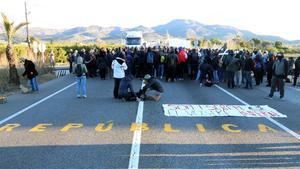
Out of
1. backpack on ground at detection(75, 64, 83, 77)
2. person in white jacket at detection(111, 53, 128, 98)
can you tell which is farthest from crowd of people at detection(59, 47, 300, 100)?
backpack on ground at detection(75, 64, 83, 77)

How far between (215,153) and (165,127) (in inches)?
109

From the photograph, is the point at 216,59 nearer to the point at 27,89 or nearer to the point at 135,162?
the point at 27,89

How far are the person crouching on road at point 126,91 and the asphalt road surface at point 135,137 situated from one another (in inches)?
21.2

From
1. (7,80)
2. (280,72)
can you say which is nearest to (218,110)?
(280,72)

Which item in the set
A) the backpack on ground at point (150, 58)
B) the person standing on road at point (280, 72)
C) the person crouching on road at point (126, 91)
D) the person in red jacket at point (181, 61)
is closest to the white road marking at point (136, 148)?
the person crouching on road at point (126, 91)

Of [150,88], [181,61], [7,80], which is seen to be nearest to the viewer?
[150,88]

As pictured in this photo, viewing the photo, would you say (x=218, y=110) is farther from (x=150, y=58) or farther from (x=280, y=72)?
(x=150, y=58)

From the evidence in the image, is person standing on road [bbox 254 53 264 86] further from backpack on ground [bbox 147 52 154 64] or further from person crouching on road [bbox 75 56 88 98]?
person crouching on road [bbox 75 56 88 98]

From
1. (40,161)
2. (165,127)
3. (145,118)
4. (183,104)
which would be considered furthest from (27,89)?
(40,161)

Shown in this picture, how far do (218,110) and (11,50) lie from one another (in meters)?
14.1

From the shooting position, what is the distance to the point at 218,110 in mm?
14148

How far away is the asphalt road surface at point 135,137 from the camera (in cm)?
786

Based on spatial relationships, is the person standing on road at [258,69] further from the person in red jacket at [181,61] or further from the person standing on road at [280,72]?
the person standing on road at [280,72]

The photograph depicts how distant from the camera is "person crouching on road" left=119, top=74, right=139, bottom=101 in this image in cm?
1620
